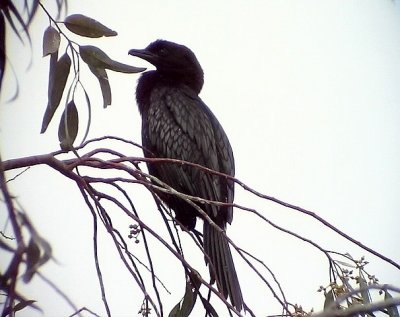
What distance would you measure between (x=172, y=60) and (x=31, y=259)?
1789 mm

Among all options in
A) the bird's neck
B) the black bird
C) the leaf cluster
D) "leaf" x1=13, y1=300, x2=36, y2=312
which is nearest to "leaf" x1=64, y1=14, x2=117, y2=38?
the leaf cluster

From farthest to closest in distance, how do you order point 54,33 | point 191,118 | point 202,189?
point 191,118 → point 202,189 → point 54,33

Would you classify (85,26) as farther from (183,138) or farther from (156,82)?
(156,82)

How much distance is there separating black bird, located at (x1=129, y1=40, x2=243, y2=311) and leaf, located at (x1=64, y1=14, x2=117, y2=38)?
682mm

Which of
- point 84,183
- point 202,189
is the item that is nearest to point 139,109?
point 202,189

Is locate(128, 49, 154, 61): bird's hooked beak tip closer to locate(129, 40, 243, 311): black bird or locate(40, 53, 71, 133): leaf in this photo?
locate(129, 40, 243, 311): black bird

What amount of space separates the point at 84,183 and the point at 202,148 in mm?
1012

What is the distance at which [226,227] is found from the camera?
1.77m

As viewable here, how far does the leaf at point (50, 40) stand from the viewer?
0.91 meters

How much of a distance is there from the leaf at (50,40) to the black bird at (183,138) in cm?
72

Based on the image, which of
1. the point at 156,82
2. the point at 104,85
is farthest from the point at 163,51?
the point at 104,85

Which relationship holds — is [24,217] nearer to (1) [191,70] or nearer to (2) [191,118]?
(2) [191,118]

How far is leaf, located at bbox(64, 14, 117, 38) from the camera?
95 cm

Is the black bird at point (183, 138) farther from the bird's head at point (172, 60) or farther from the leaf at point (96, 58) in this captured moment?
the leaf at point (96, 58)
